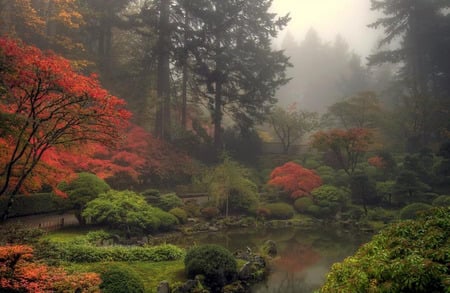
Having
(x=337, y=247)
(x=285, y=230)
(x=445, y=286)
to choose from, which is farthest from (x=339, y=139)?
(x=445, y=286)

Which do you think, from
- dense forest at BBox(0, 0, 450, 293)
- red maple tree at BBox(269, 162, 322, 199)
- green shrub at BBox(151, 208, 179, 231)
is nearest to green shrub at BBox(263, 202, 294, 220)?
dense forest at BBox(0, 0, 450, 293)

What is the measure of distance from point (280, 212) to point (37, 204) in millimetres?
16040

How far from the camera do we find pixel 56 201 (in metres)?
18.5

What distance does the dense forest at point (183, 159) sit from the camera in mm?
9227

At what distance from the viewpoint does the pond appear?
507 inches

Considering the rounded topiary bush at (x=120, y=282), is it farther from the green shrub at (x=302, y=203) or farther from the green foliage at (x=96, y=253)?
the green shrub at (x=302, y=203)

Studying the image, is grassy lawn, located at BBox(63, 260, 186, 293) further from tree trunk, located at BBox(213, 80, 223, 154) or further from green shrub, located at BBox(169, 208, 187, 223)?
tree trunk, located at BBox(213, 80, 223, 154)

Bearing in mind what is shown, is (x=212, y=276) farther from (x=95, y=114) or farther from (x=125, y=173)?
(x=125, y=173)

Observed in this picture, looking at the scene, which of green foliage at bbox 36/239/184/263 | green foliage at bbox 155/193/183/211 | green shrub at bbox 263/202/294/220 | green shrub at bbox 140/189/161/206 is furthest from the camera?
green shrub at bbox 263/202/294/220

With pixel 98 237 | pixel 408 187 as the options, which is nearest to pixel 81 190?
pixel 98 237

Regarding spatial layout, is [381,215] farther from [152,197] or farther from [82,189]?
[82,189]

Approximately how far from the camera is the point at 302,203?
2677 centimetres

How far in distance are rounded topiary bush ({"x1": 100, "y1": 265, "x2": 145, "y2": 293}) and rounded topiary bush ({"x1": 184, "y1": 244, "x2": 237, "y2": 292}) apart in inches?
110

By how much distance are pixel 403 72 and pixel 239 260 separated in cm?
4752
